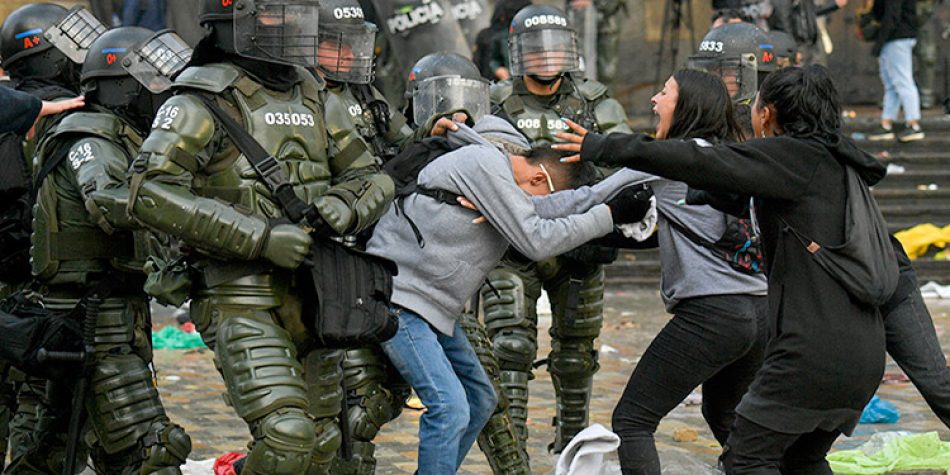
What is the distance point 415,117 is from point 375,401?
5.64ft

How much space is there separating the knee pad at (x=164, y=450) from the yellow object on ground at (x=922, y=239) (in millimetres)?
9903

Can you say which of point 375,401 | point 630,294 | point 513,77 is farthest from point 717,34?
point 630,294

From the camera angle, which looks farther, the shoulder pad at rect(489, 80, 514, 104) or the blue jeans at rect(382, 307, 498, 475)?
the shoulder pad at rect(489, 80, 514, 104)

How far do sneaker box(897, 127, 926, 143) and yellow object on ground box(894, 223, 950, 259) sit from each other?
1.50 meters

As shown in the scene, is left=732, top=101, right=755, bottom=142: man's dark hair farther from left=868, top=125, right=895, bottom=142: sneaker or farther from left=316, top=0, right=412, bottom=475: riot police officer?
left=868, top=125, right=895, bottom=142: sneaker

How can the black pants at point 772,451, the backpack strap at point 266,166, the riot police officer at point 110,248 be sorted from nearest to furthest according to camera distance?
the black pants at point 772,451, the backpack strap at point 266,166, the riot police officer at point 110,248

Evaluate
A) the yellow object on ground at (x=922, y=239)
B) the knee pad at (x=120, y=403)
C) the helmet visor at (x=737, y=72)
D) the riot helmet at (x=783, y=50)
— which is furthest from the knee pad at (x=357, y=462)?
the yellow object on ground at (x=922, y=239)

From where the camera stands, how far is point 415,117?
751 cm

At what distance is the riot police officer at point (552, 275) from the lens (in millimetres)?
7664

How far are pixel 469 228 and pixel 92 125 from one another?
1515mm

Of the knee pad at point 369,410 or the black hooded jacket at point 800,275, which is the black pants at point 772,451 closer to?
the black hooded jacket at point 800,275

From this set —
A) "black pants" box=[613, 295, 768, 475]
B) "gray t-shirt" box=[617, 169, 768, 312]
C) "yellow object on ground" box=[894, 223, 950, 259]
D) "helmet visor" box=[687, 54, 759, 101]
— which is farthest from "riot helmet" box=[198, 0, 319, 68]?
"yellow object on ground" box=[894, 223, 950, 259]

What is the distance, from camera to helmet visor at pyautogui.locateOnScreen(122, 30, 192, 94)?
20.8ft

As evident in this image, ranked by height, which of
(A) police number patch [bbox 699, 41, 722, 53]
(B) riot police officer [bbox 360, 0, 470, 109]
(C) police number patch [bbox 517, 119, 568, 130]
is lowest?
(B) riot police officer [bbox 360, 0, 470, 109]
